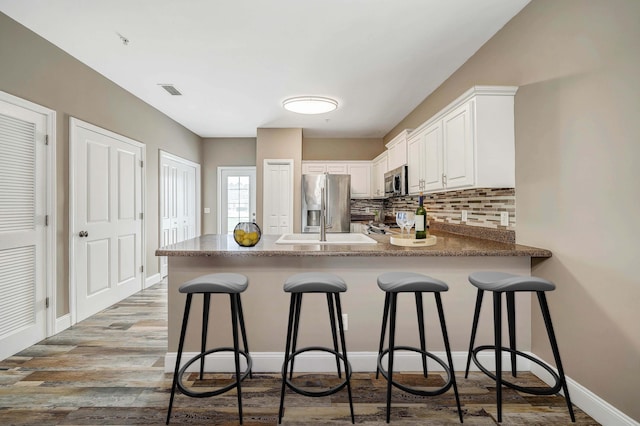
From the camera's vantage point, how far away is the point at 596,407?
1785 mm

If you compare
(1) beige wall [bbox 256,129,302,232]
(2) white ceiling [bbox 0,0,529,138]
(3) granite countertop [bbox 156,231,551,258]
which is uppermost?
(2) white ceiling [bbox 0,0,529,138]

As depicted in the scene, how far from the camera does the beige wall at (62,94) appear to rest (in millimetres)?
2633

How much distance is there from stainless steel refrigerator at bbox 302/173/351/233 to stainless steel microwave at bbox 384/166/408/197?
1002 mm

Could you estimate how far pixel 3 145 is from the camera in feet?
8.35

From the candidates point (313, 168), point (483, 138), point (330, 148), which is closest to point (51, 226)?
point (483, 138)

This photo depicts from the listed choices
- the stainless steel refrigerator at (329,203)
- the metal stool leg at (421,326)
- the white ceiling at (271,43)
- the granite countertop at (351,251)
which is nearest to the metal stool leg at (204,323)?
the granite countertop at (351,251)

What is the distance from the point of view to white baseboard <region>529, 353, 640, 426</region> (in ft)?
5.42

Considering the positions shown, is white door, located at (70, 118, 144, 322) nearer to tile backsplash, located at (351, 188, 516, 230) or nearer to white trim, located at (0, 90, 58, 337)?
white trim, located at (0, 90, 58, 337)

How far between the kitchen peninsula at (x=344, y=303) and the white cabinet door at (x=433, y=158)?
0.96 meters

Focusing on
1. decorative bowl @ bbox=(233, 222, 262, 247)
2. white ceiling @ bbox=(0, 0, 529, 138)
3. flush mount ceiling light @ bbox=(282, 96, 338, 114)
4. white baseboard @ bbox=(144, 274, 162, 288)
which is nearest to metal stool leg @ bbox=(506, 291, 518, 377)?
decorative bowl @ bbox=(233, 222, 262, 247)

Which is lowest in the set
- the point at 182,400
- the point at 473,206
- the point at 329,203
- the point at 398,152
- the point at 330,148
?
the point at 182,400

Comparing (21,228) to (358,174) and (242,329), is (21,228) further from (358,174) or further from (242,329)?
(358,174)

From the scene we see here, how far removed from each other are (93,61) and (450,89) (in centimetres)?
364

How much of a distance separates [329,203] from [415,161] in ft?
7.17
